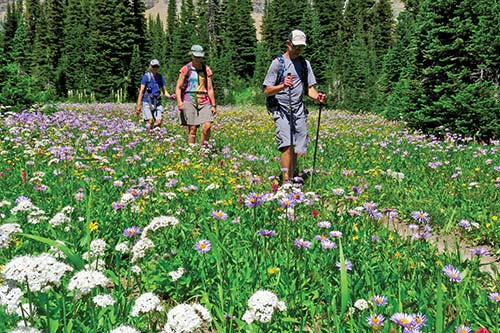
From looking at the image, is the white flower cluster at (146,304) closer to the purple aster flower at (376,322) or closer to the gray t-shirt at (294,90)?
the purple aster flower at (376,322)

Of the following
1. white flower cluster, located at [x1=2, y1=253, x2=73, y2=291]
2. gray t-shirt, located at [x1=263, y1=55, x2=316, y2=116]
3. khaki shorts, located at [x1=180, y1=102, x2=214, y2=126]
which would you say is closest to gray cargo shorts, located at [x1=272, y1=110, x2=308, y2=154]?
gray t-shirt, located at [x1=263, y1=55, x2=316, y2=116]

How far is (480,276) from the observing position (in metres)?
3.36

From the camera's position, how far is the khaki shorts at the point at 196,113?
896 cm

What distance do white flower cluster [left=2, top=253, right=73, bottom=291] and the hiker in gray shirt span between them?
16.1 ft

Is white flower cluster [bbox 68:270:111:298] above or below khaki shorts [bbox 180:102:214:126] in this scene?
below

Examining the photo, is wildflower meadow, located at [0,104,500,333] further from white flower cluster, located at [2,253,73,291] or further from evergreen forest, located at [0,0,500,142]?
evergreen forest, located at [0,0,500,142]

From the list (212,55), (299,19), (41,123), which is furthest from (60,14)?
(41,123)

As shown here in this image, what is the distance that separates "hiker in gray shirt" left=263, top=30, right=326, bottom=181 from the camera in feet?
20.8

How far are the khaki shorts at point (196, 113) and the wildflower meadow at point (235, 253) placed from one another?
4.30ft

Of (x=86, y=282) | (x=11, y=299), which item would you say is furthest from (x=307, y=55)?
(x=11, y=299)

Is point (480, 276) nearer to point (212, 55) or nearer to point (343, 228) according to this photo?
point (343, 228)

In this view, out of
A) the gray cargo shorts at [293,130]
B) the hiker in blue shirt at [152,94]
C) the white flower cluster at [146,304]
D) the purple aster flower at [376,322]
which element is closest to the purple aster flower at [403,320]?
the purple aster flower at [376,322]

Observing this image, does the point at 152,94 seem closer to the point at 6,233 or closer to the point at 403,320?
the point at 6,233

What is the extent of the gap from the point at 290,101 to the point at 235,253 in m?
3.57
